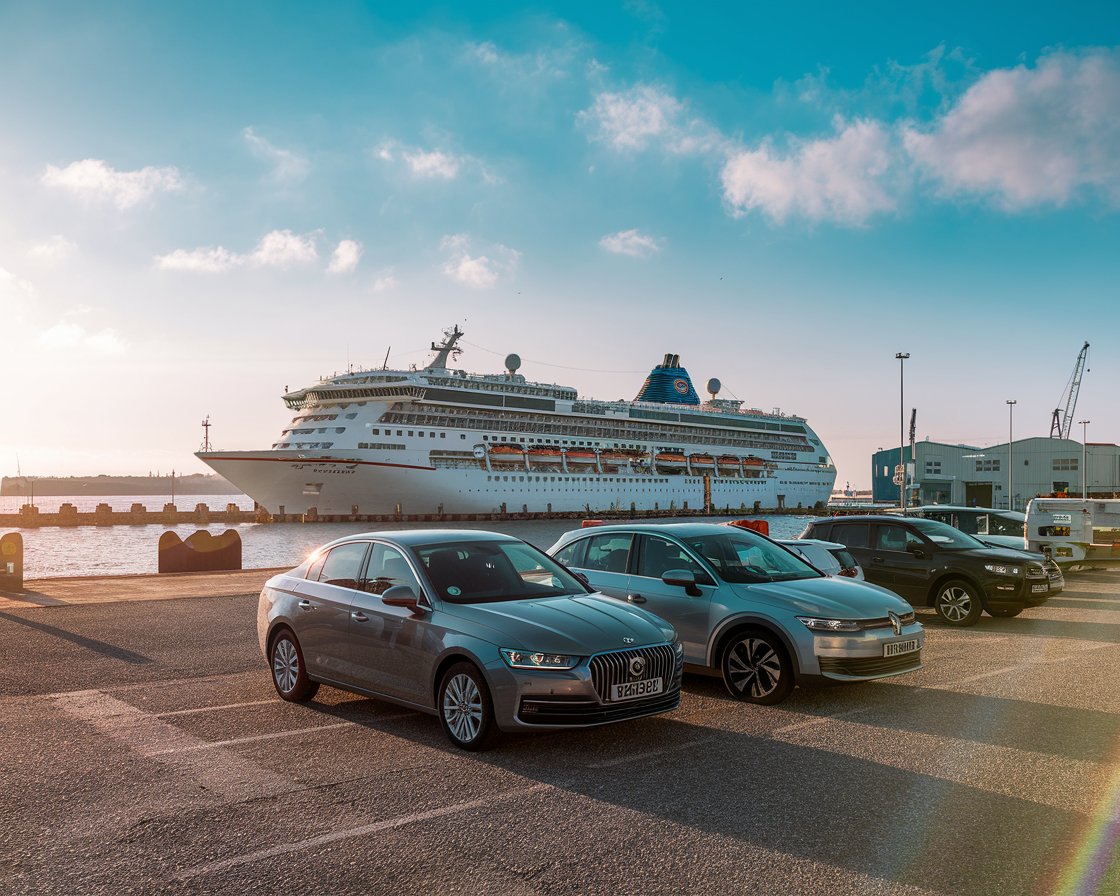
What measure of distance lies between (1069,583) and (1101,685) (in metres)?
12.5

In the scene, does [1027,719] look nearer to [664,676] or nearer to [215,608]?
[664,676]

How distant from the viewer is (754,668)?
783cm

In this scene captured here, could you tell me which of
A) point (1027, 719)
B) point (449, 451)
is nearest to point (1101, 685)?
point (1027, 719)

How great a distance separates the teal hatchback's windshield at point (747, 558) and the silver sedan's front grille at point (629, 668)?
2.02m

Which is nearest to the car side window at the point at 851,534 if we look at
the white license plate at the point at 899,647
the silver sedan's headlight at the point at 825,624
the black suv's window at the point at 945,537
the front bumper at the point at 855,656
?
the black suv's window at the point at 945,537

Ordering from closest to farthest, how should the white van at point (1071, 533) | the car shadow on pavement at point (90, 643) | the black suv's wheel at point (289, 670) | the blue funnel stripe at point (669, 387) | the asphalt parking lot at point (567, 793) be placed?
1. the asphalt parking lot at point (567, 793)
2. the black suv's wheel at point (289, 670)
3. the car shadow on pavement at point (90, 643)
4. the white van at point (1071, 533)
5. the blue funnel stripe at point (669, 387)

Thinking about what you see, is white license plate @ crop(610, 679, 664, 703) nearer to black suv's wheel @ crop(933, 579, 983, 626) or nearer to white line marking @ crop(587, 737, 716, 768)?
white line marking @ crop(587, 737, 716, 768)

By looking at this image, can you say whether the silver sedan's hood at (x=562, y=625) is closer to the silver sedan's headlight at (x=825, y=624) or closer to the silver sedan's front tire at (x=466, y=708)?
the silver sedan's front tire at (x=466, y=708)

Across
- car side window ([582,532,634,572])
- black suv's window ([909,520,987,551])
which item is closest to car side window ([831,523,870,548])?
black suv's window ([909,520,987,551])

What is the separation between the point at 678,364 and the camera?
101m

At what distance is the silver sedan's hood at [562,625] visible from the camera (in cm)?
600

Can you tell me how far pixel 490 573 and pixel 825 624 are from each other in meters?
2.92

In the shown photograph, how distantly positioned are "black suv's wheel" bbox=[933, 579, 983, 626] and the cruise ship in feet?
180

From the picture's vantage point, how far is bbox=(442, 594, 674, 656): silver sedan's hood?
6.00 metres
